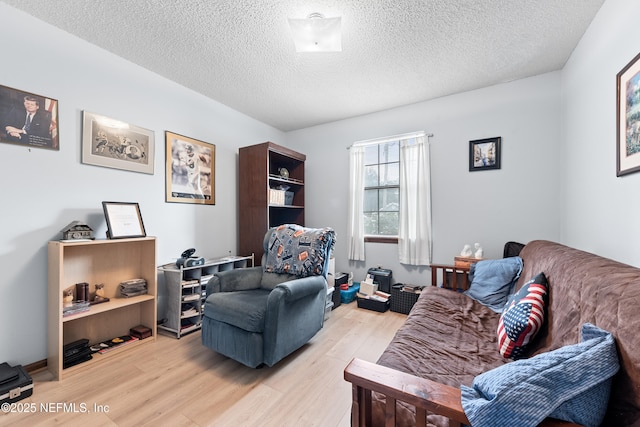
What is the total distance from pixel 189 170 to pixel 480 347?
2.99 metres

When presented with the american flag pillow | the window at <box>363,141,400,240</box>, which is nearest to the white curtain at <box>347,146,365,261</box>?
the window at <box>363,141,400,240</box>

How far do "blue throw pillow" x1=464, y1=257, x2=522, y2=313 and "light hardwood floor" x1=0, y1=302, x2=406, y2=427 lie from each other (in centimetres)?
93

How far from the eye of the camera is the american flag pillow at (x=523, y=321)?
1150mm

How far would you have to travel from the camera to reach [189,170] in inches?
109

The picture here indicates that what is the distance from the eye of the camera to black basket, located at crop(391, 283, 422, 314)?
2814mm

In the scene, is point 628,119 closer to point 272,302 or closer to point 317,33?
point 317,33

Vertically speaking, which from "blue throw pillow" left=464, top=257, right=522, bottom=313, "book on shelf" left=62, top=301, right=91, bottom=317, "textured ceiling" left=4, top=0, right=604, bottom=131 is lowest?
"book on shelf" left=62, top=301, right=91, bottom=317

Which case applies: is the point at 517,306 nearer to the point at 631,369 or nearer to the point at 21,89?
the point at 631,369

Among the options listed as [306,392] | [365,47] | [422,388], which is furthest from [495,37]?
[306,392]

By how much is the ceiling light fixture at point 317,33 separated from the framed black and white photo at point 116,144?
1.68 meters

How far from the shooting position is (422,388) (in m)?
0.76

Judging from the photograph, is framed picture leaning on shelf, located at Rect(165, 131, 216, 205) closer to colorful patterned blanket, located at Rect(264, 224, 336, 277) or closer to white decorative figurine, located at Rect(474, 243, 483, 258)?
colorful patterned blanket, located at Rect(264, 224, 336, 277)

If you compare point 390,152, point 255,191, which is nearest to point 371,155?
point 390,152

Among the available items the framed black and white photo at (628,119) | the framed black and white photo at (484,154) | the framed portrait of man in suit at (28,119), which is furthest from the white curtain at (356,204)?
the framed portrait of man in suit at (28,119)
